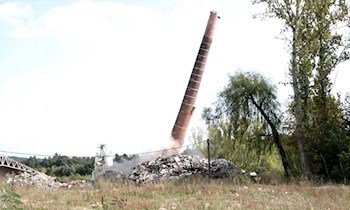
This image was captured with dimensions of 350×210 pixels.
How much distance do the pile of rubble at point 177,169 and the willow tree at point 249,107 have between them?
4198 millimetres

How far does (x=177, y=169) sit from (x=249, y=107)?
6.25 meters

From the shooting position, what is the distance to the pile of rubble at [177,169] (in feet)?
72.3

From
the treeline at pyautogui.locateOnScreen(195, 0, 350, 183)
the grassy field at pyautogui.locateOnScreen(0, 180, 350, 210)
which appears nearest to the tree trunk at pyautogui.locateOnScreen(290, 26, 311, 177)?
the treeline at pyautogui.locateOnScreen(195, 0, 350, 183)

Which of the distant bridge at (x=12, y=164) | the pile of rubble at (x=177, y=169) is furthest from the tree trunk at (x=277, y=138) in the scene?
the distant bridge at (x=12, y=164)

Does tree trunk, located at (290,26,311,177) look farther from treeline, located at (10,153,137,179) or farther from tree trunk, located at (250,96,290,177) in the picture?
treeline, located at (10,153,137,179)

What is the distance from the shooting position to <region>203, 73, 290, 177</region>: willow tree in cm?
2706

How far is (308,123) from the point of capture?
22.9 m

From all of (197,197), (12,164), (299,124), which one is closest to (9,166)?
(12,164)

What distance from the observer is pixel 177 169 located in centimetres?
2322

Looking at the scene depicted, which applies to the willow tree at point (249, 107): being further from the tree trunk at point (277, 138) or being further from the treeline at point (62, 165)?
the treeline at point (62, 165)

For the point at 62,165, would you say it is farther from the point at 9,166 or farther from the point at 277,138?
the point at 277,138

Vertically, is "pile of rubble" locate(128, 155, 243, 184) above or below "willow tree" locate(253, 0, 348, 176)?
below

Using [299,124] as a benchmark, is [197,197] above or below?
below

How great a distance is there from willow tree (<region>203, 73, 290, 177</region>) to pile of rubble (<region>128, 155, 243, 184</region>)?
420cm
